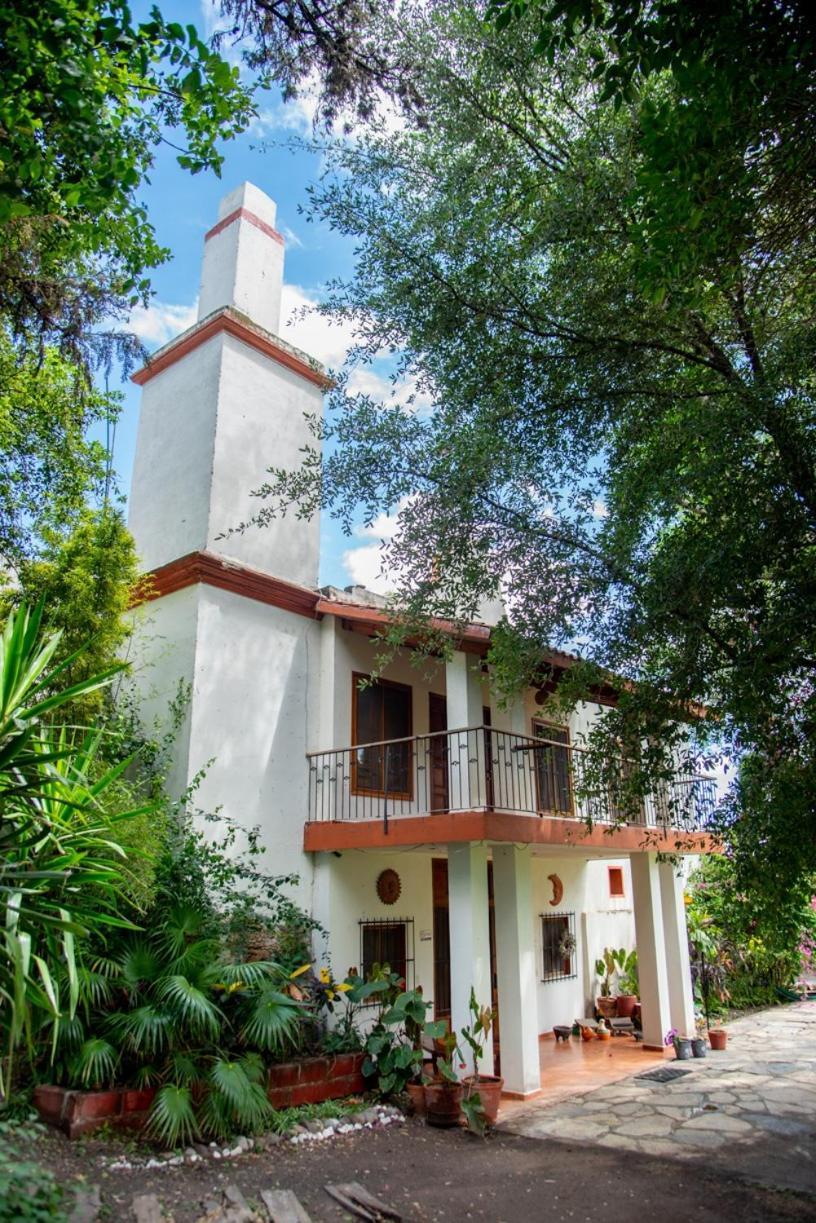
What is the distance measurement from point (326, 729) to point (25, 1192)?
Result: 21.6 feet

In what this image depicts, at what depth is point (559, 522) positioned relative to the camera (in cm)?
740

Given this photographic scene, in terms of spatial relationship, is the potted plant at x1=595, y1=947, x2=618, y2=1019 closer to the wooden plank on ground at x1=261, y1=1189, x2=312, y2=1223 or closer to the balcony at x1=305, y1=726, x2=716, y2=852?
the balcony at x1=305, y1=726, x2=716, y2=852

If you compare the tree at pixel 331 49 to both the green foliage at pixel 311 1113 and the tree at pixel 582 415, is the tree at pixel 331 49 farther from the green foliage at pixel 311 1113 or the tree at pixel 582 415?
the green foliage at pixel 311 1113

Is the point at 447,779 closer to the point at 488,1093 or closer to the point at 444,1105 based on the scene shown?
the point at 488,1093

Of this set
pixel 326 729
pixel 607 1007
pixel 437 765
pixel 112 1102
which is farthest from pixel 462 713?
pixel 607 1007

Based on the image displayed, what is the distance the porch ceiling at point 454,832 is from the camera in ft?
29.2

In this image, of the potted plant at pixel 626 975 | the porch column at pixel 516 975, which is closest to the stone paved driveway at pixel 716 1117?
the porch column at pixel 516 975

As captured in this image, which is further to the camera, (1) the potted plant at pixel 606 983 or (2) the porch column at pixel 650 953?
(1) the potted plant at pixel 606 983

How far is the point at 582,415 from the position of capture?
299 inches

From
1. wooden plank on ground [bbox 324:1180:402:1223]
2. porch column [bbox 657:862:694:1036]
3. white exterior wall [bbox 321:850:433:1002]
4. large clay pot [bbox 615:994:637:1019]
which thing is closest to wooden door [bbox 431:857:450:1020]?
white exterior wall [bbox 321:850:433:1002]

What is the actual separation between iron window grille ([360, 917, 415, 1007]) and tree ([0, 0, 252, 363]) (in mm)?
8426

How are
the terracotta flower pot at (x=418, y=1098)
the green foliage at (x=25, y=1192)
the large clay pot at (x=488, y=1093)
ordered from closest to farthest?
the green foliage at (x=25, y=1192) < the large clay pot at (x=488, y=1093) < the terracotta flower pot at (x=418, y=1098)

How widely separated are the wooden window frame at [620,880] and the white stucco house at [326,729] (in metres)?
2.55

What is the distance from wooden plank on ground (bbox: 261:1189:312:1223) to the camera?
5613 mm
